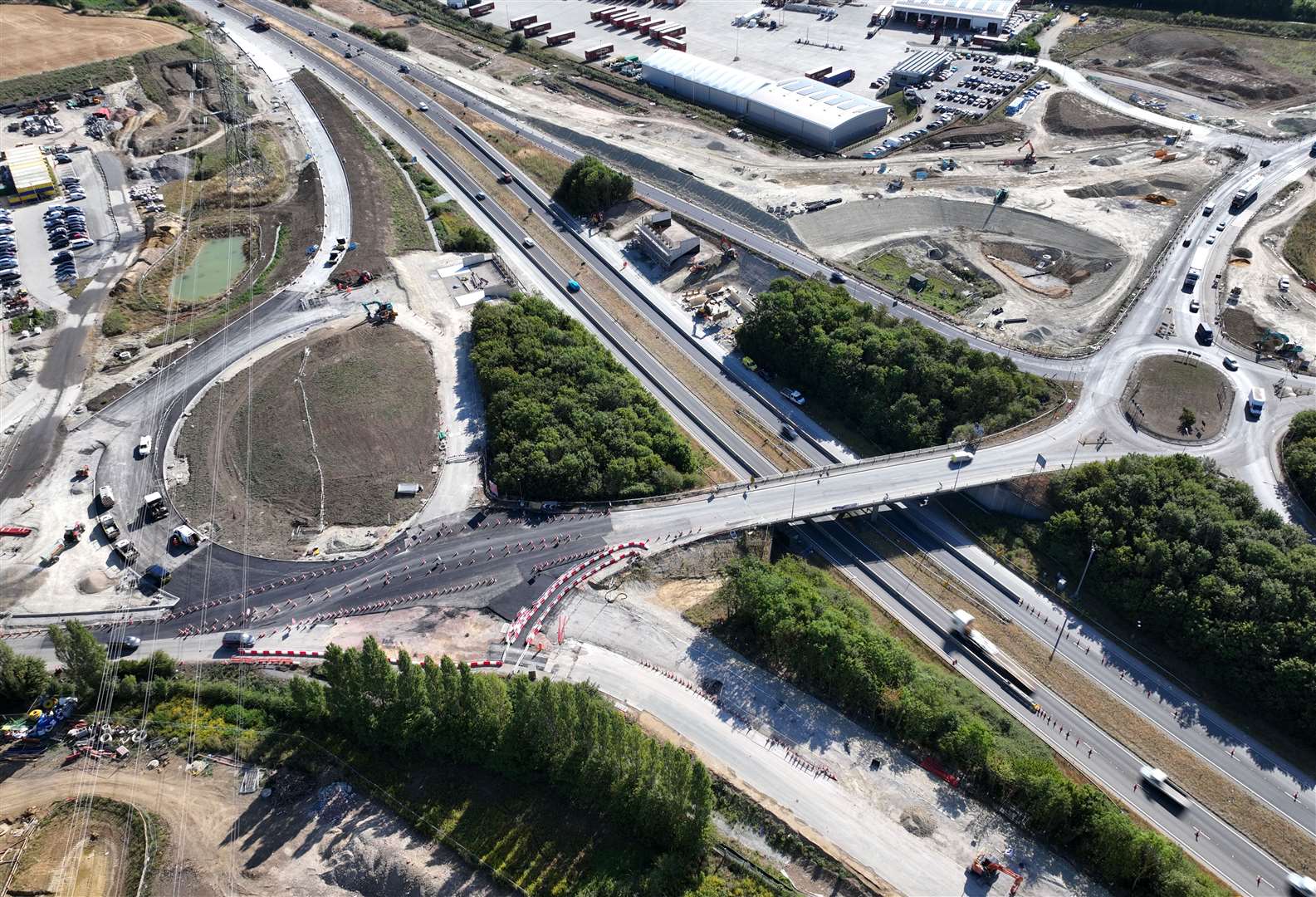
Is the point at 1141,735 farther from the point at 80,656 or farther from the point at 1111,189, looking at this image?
the point at 1111,189

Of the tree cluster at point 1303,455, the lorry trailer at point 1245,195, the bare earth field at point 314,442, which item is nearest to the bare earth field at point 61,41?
the bare earth field at point 314,442

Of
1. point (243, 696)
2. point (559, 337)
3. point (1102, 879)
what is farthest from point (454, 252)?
point (1102, 879)

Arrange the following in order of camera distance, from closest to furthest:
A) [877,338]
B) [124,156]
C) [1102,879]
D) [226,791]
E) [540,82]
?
[1102,879] → [226,791] → [877,338] → [124,156] → [540,82]

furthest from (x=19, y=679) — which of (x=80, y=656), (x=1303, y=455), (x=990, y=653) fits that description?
(x=1303, y=455)

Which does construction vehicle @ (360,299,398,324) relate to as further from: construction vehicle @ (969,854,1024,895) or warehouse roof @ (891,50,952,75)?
warehouse roof @ (891,50,952,75)

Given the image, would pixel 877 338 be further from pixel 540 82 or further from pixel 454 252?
pixel 540 82

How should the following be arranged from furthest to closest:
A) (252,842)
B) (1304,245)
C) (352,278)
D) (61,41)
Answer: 1. (61,41)
2. (1304,245)
3. (352,278)
4. (252,842)
